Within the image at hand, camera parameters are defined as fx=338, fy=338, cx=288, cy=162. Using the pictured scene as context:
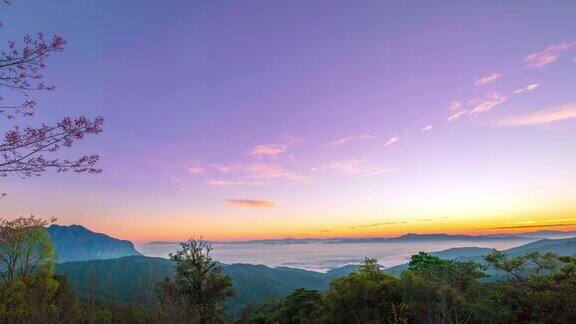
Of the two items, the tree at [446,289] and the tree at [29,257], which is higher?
the tree at [29,257]

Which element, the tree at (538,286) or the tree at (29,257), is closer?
the tree at (538,286)

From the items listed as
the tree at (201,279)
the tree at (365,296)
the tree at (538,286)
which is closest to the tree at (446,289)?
the tree at (365,296)

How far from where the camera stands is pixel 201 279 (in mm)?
35594

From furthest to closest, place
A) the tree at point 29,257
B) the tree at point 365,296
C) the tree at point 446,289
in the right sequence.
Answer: the tree at point 29,257
the tree at point 365,296
the tree at point 446,289

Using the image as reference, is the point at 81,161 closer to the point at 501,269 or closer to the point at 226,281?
the point at 501,269

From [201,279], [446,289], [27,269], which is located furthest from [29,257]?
[446,289]

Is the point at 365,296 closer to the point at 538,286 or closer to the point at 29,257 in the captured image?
the point at 538,286

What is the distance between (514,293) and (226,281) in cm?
2612

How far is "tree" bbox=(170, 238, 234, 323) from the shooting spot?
3512 cm

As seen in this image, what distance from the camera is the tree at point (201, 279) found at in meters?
35.1

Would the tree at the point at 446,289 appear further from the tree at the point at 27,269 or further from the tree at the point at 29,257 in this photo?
the tree at the point at 29,257

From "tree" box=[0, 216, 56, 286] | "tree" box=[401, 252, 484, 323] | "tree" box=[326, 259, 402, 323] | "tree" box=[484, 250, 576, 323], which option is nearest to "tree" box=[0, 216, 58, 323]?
"tree" box=[0, 216, 56, 286]

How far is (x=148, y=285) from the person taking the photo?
14703 millimetres

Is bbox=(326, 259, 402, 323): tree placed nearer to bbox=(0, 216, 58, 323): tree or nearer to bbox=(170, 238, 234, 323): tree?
bbox=(170, 238, 234, 323): tree
